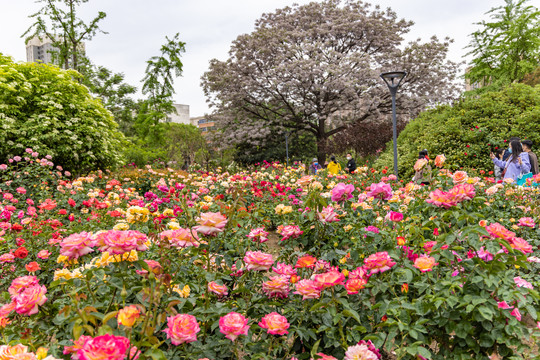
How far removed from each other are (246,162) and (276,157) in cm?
195

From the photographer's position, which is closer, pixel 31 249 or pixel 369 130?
pixel 31 249

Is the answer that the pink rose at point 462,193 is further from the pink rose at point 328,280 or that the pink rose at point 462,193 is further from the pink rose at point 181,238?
the pink rose at point 181,238

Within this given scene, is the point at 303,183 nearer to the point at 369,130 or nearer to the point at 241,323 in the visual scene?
the point at 241,323

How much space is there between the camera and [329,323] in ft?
4.89

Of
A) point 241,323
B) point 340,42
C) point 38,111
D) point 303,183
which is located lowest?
point 241,323

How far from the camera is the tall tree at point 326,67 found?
16.5m

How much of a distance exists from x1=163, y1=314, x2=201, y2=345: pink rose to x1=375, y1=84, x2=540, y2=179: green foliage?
8994mm

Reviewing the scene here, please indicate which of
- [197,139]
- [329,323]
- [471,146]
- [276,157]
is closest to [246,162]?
[276,157]

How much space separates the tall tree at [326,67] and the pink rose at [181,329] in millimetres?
15901

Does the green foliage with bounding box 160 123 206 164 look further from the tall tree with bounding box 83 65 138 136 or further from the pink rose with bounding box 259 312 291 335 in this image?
the pink rose with bounding box 259 312 291 335

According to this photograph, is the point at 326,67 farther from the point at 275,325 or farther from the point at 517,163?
the point at 275,325

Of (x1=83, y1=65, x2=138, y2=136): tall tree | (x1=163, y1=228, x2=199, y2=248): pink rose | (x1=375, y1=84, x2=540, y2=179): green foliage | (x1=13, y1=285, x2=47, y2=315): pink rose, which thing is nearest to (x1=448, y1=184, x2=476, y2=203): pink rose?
(x1=163, y1=228, x2=199, y2=248): pink rose

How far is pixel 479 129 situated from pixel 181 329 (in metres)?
10.3

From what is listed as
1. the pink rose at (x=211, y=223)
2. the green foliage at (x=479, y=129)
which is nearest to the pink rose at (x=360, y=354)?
the pink rose at (x=211, y=223)
